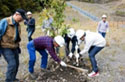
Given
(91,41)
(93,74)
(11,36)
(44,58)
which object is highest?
(11,36)

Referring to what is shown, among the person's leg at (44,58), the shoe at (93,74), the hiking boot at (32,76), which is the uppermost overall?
the person's leg at (44,58)

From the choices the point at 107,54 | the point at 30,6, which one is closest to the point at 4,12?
the point at 30,6

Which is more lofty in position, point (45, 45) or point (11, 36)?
point (11, 36)

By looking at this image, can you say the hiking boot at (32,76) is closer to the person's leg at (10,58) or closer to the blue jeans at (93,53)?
the person's leg at (10,58)

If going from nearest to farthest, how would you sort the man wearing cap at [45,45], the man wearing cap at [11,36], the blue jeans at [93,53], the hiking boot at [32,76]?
the man wearing cap at [11,36]
the man wearing cap at [45,45]
the hiking boot at [32,76]
the blue jeans at [93,53]

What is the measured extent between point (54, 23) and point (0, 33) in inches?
88.7

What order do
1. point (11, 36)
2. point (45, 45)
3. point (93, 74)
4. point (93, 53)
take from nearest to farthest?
point (11, 36) → point (45, 45) → point (93, 53) → point (93, 74)

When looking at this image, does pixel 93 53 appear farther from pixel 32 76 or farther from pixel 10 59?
pixel 10 59

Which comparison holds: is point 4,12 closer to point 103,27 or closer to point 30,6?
point 30,6

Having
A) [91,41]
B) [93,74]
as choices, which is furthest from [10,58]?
[93,74]

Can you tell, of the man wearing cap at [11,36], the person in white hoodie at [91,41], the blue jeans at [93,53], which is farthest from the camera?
the blue jeans at [93,53]

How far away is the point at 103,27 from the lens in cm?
912

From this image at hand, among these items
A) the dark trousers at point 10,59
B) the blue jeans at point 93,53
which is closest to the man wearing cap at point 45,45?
the dark trousers at point 10,59

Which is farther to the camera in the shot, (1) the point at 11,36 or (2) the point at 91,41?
(2) the point at 91,41
